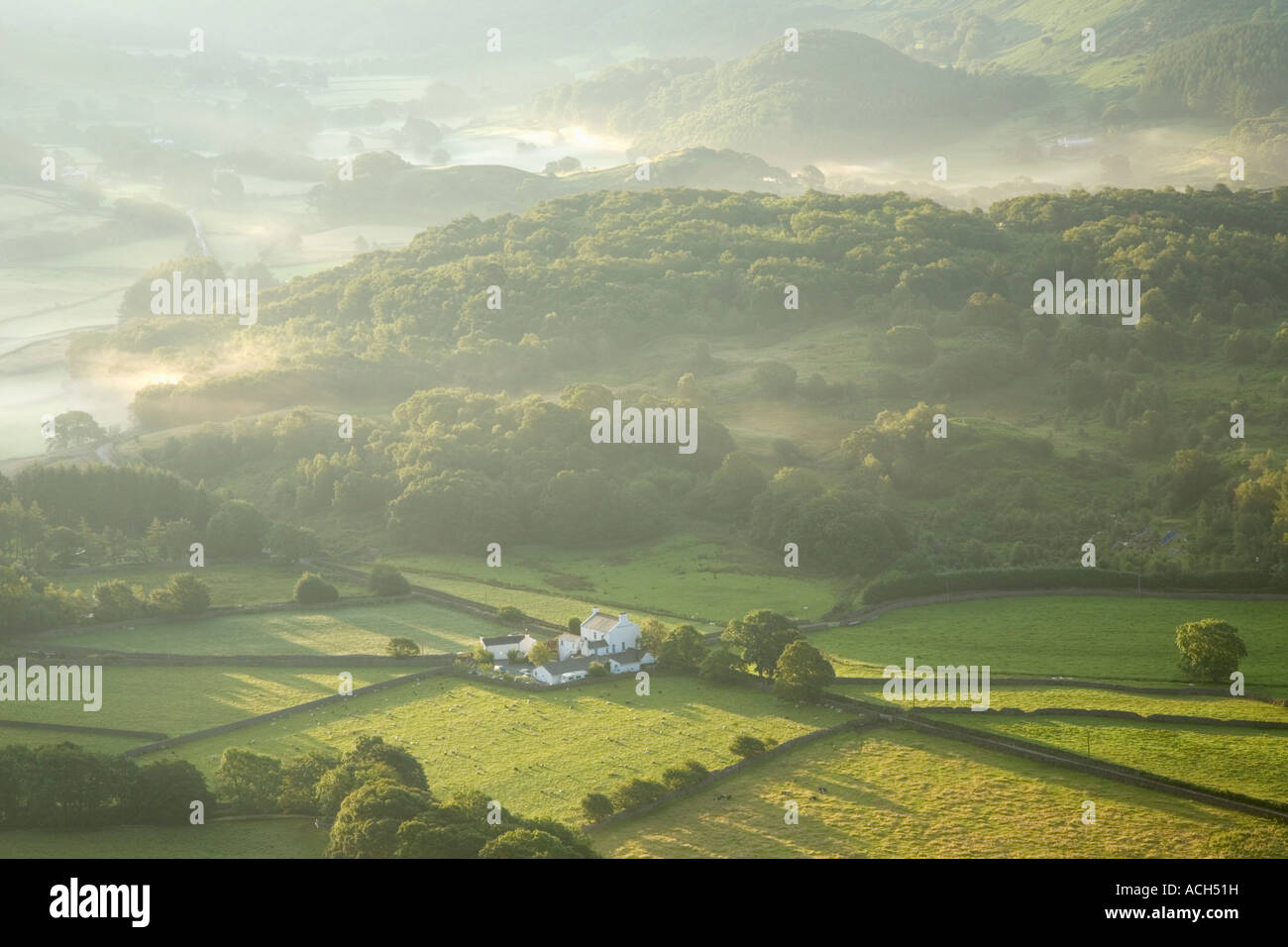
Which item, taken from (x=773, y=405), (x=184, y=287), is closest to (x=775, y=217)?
(x=773, y=405)

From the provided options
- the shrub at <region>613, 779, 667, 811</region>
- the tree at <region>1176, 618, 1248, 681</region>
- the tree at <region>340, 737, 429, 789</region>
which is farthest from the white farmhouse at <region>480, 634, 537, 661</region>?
the tree at <region>1176, 618, 1248, 681</region>

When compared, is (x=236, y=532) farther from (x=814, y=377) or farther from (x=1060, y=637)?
(x=1060, y=637)

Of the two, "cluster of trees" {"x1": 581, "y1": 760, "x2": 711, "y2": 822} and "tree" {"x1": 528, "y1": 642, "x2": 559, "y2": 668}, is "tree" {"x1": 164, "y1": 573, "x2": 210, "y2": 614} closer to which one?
"tree" {"x1": 528, "y1": 642, "x2": 559, "y2": 668}

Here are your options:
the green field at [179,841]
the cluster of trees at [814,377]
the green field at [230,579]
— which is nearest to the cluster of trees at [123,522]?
the green field at [230,579]

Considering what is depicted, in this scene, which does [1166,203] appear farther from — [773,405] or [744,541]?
[744,541]

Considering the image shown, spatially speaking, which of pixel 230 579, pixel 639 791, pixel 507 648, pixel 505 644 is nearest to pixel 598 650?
pixel 507 648

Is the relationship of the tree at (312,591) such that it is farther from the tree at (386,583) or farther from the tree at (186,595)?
the tree at (186,595)
